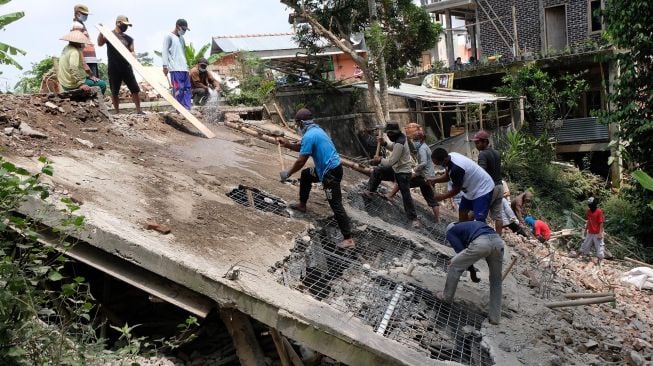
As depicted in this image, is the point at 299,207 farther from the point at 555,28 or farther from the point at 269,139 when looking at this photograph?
the point at 555,28

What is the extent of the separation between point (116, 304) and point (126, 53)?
4.68 metres

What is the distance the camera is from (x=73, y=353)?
13.0 ft

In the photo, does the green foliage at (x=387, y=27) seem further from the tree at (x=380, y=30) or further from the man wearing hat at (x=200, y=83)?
the man wearing hat at (x=200, y=83)

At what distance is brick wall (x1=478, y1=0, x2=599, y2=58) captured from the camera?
21125 millimetres

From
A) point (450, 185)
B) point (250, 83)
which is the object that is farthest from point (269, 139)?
point (450, 185)

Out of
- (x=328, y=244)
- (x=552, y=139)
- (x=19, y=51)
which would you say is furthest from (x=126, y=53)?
(x=552, y=139)

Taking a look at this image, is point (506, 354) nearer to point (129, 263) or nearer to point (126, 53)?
point (129, 263)

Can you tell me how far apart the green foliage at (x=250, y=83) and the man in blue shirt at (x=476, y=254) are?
27.1 ft

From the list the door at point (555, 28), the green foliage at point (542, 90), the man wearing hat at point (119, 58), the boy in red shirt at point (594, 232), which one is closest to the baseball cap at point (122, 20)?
the man wearing hat at point (119, 58)

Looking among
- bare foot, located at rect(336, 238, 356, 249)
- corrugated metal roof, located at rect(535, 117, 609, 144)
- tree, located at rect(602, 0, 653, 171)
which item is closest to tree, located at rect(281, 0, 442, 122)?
tree, located at rect(602, 0, 653, 171)

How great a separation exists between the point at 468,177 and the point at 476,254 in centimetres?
158

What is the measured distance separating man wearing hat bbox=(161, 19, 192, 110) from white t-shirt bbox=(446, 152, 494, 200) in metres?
5.13

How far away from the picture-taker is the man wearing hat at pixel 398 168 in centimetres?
832

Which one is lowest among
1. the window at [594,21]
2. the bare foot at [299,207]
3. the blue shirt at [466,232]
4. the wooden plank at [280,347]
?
the wooden plank at [280,347]
